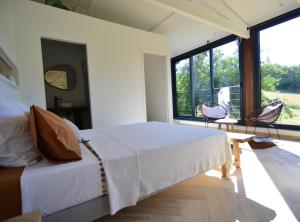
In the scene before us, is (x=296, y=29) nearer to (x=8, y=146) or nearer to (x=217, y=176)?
(x=217, y=176)

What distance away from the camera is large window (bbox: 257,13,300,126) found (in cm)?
372

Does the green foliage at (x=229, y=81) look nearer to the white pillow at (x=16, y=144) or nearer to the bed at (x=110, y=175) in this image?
the bed at (x=110, y=175)

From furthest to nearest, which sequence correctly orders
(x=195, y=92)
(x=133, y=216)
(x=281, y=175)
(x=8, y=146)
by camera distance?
1. (x=195, y=92)
2. (x=281, y=175)
3. (x=133, y=216)
4. (x=8, y=146)

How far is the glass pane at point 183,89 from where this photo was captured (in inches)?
255

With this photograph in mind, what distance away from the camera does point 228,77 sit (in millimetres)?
5023

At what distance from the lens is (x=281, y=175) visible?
2088mm

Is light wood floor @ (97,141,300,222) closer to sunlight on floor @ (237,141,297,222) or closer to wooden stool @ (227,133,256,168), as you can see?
sunlight on floor @ (237,141,297,222)

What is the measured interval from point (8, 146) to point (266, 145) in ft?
12.2

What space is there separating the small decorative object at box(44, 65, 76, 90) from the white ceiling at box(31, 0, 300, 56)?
1509mm

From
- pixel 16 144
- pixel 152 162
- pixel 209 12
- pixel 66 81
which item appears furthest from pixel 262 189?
pixel 66 81

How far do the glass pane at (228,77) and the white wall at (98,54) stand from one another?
5.24ft

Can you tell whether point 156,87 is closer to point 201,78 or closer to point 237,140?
point 201,78

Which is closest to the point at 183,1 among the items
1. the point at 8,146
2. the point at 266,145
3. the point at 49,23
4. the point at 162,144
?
the point at 49,23

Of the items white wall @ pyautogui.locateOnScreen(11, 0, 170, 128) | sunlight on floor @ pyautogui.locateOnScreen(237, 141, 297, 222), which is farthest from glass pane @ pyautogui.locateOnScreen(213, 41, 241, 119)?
sunlight on floor @ pyautogui.locateOnScreen(237, 141, 297, 222)
